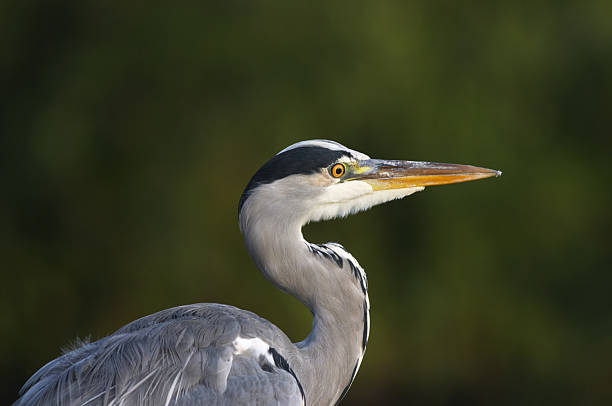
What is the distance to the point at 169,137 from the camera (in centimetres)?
422

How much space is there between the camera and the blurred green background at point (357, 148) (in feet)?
13.8

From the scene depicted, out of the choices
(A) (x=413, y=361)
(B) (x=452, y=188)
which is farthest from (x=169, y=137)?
(A) (x=413, y=361)

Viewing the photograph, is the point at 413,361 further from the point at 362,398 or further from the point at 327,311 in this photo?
the point at 327,311

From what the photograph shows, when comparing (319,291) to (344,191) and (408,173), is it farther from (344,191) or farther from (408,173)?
(408,173)

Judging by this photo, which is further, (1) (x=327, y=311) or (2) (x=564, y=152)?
(2) (x=564, y=152)

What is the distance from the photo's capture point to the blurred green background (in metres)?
4.20

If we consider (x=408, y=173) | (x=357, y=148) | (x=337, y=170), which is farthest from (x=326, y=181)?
(x=357, y=148)

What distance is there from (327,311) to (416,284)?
2.55 meters

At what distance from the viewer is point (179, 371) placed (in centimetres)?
173

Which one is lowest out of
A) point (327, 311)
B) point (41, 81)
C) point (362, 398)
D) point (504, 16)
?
point (362, 398)

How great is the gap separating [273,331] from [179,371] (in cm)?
27

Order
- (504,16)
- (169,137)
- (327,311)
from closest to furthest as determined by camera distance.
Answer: (327,311) → (169,137) → (504,16)

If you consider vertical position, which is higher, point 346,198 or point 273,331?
point 346,198

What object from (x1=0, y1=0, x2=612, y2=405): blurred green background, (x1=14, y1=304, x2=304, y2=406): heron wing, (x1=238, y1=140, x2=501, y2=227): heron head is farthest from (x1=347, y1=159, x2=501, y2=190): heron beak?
(x1=0, y1=0, x2=612, y2=405): blurred green background
